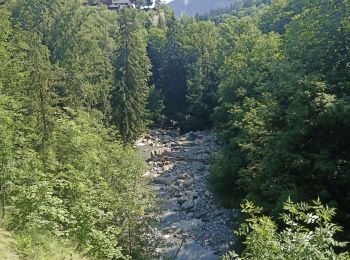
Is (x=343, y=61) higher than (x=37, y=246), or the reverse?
(x=343, y=61)

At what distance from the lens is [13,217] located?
12227 mm

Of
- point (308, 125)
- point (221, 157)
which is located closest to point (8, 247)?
point (308, 125)

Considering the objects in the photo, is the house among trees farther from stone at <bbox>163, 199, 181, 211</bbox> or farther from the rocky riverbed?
stone at <bbox>163, 199, 181, 211</bbox>

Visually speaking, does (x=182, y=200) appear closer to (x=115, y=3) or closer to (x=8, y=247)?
(x=8, y=247)

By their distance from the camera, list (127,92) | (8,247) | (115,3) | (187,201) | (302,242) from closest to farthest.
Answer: (302,242) → (8,247) → (187,201) → (127,92) → (115,3)

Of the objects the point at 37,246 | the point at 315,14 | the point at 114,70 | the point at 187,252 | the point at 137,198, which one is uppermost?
the point at 315,14

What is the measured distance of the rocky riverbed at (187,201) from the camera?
25.0 m

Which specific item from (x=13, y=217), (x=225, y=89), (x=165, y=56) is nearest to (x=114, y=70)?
(x=225, y=89)

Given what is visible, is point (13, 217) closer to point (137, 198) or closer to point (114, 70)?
point (137, 198)

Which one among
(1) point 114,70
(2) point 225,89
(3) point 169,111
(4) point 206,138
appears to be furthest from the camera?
(3) point 169,111

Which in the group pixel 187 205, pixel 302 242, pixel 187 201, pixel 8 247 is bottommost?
pixel 187 205

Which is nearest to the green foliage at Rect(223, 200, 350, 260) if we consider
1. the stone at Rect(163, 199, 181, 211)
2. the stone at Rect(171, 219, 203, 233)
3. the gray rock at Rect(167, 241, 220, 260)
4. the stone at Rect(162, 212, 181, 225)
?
the gray rock at Rect(167, 241, 220, 260)

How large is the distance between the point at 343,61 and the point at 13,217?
1522 cm

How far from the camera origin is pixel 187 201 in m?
31.4
